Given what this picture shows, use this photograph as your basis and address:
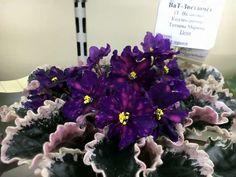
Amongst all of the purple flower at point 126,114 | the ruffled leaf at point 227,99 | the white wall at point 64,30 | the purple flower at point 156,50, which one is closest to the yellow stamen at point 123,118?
the purple flower at point 126,114

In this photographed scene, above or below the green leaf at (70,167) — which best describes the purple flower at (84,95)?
above

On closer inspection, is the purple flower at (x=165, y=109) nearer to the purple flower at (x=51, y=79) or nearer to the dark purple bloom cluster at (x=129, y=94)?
the dark purple bloom cluster at (x=129, y=94)

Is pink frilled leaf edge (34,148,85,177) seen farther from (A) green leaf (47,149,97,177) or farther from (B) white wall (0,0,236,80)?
(B) white wall (0,0,236,80)

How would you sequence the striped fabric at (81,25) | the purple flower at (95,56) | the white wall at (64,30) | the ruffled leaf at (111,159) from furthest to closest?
the white wall at (64,30) < the striped fabric at (81,25) < the purple flower at (95,56) < the ruffled leaf at (111,159)

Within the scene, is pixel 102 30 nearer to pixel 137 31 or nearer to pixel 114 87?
pixel 137 31

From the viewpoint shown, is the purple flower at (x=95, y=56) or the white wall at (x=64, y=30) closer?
the purple flower at (x=95, y=56)

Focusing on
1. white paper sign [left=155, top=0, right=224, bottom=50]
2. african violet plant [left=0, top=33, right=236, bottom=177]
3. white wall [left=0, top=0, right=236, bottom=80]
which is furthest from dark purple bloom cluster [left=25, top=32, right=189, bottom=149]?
white wall [left=0, top=0, right=236, bottom=80]

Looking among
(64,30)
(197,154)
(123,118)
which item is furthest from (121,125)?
(64,30)
